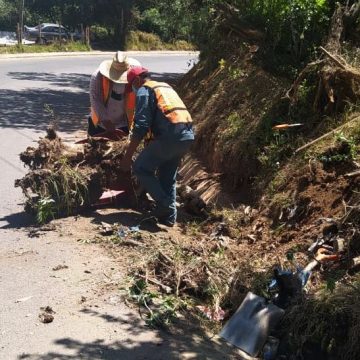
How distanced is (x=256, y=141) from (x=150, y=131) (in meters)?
1.68

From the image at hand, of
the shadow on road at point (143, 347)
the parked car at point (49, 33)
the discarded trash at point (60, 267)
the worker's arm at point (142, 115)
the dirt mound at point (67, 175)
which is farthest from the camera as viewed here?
the parked car at point (49, 33)

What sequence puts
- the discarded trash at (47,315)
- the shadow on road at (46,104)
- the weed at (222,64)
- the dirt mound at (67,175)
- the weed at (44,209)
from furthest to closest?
1. the shadow on road at (46,104)
2. the weed at (222,64)
3. the dirt mound at (67,175)
4. the weed at (44,209)
5. the discarded trash at (47,315)

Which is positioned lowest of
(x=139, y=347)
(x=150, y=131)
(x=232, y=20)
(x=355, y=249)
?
(x=139, y=347)

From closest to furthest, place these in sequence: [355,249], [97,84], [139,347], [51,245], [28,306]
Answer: [139,347] < [28,306] < [355,249] < [51,245] < [97,84]

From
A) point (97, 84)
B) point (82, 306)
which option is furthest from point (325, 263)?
point (97, 84)

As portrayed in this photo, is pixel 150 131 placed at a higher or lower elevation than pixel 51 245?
higher

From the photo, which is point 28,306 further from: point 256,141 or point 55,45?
point 55,45

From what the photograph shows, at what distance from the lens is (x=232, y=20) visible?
8.71m

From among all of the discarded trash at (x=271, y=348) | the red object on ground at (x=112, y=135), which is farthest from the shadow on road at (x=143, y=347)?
the red object on ground at (x=112, y=135)

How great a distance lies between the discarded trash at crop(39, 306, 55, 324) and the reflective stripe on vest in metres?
2.44

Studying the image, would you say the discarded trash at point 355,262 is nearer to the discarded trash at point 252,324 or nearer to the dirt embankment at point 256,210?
the dirt embankment at point 256,210

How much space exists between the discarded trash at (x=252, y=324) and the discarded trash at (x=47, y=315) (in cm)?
121

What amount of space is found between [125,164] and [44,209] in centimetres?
96

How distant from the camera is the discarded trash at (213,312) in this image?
15.2 feet
